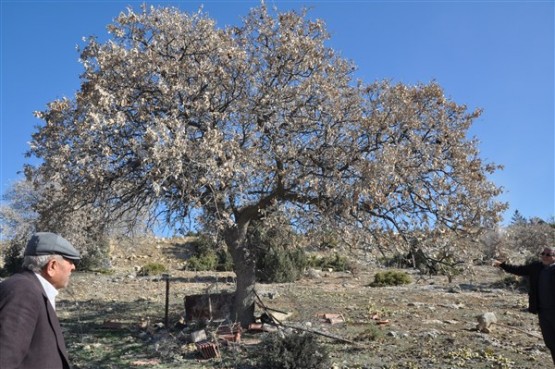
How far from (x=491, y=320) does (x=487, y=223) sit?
2.88 meters

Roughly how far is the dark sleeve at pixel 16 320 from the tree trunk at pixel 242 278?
9.14 m

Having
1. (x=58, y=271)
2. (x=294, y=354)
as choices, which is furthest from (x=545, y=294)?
(x=58, y=271)

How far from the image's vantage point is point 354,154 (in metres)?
10.5

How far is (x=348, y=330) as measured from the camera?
473 inches

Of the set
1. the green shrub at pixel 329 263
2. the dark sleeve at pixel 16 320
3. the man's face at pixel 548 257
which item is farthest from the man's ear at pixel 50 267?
the green shrub at pixel 329 263

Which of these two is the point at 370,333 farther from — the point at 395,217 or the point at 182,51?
the point at 182,51

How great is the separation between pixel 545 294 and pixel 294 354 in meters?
3.94

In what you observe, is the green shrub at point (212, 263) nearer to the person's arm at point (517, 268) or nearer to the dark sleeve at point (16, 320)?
the person's arm at point (517, 268)

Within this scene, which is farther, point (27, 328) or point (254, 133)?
point (254, 133)

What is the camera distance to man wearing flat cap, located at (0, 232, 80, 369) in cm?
288

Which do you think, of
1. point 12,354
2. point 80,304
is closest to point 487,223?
point 12,354

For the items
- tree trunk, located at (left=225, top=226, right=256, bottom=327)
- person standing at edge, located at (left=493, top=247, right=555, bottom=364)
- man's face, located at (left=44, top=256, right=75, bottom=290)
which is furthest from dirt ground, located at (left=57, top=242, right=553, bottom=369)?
man's face, located at (left=44, top=256, right=75, bottom=290)

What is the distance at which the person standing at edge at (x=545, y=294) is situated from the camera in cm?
750

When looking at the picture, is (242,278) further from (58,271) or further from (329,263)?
(329,263)
